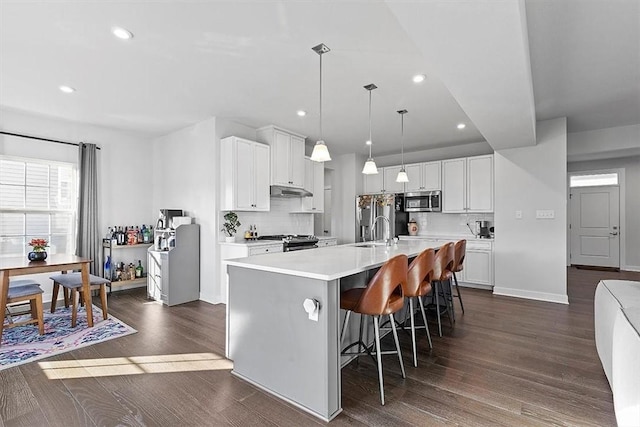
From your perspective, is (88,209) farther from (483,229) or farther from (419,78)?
(483,229)

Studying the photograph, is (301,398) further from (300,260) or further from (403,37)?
(403,37)

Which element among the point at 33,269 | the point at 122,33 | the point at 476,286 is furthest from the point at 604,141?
the point at 33,269

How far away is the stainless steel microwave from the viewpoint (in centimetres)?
593

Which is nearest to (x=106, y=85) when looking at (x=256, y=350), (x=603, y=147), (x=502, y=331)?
(x=256, y=350)

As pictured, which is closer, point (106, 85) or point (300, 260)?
point (300, 260)

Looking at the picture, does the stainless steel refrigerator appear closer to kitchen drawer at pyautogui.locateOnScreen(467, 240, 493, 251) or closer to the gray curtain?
kitchen drawer at pyautogui.locateOnScreen(467, 240, 493, 251)

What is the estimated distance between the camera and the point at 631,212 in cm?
680

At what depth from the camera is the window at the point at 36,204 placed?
4336 millimetres

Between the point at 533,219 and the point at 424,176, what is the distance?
6.48 feet

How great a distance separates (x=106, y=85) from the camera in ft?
11.5

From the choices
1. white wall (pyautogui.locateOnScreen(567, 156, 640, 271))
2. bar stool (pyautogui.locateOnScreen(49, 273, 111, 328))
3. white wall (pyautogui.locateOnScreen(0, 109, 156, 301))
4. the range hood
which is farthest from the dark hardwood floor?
white wall (pyautogui.locateOnScreen(567, 156, 640, 271))

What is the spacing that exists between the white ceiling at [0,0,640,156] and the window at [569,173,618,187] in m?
3.03

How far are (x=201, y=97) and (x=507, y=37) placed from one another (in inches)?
127

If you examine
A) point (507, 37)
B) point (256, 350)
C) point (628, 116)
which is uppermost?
point (628, 116)
